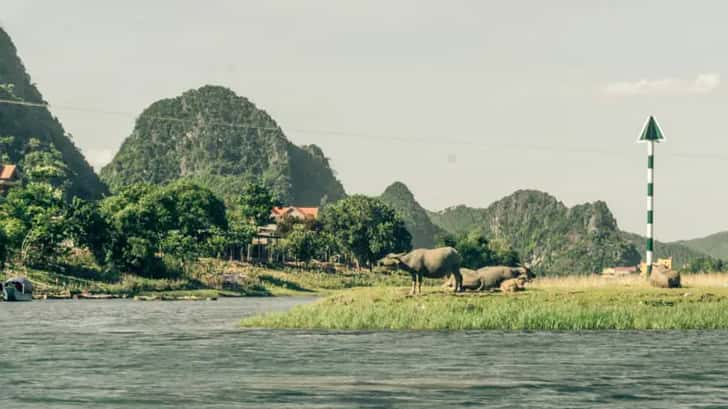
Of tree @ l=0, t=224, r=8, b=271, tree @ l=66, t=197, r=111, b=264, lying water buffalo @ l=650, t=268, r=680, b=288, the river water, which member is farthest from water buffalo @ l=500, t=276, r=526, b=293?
tree @ l=66, t=197, r=111, b=264

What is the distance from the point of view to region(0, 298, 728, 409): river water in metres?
30.4

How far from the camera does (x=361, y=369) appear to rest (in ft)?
124

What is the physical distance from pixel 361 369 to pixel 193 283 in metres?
127

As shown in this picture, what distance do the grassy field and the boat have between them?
59.7m

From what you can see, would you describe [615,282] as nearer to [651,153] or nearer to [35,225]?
[651,153]

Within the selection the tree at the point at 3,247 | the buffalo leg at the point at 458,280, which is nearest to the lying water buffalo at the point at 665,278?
the buffalo leg at the point at 458,280

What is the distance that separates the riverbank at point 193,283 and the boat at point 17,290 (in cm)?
562

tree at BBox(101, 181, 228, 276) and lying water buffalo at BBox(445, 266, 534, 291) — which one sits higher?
tree at BBox(101, 181, 228, 276)

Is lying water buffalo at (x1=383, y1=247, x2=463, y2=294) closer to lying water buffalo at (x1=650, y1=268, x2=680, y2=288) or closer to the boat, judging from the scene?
lying water buffalo at (x1=650, y1=268, x2=680, y2=288)

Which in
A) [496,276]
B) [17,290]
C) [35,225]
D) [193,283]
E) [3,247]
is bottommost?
[17,290]

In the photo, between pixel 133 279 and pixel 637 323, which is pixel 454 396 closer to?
pixel 637 323

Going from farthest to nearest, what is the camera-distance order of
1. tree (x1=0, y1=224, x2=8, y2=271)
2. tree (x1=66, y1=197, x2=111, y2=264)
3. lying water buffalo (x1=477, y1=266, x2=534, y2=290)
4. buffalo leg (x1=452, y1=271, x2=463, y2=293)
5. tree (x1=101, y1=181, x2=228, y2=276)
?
1. tree (x1=101, y1=181, x2=228, y2=276)
2. tree (x1=66, y1=197, x2=111, y2=264)
3. tree (x1=0, y1=224, x2=8, y2=271)
4. lying water buffalo (x1=477, y1=266, x2=534, y2=290)
5. buffalo leg (x1=452, y1=271, x2=463, y2=293)

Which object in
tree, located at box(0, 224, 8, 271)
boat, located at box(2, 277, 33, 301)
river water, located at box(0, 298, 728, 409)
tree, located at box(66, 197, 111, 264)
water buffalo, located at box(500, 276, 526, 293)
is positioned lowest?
river water, located at box(0, 298, 728, 409)

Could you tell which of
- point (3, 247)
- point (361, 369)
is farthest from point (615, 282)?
point (3, 247)
